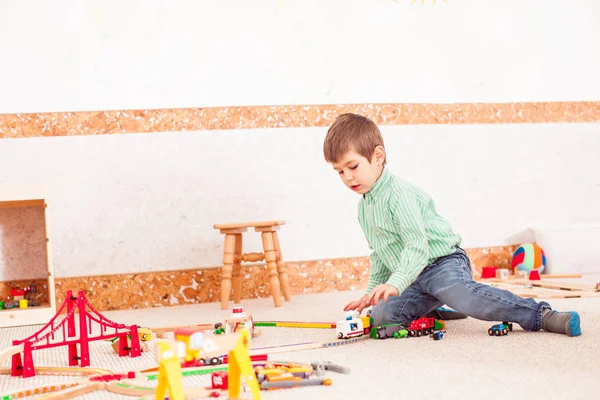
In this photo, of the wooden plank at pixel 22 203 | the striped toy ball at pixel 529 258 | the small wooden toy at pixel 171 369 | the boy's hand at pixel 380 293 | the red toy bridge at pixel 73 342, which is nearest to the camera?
the small wooden toy at pixel 171 369

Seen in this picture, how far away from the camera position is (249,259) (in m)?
3.07

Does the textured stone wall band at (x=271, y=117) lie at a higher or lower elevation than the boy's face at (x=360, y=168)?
higher

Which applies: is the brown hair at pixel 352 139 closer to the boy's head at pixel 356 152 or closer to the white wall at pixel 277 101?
the boy's head at pixel 356 152

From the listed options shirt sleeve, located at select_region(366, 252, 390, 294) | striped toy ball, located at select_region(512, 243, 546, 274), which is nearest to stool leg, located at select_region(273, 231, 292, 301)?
shirt sleeve, located at select_region(366, 252, 390, 294)

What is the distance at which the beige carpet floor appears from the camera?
134 centimetres

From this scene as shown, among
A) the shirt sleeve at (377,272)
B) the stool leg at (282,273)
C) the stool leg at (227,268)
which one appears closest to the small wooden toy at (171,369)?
the shirt sleeve at (377,272)

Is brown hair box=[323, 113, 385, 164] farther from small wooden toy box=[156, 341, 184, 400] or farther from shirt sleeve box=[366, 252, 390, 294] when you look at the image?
small wooden toy box=[156, 341, 184, 400]

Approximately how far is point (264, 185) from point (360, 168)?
4.64ft

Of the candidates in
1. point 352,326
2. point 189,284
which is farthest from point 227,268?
point 352,326

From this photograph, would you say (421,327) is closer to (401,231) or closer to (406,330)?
(406,330)

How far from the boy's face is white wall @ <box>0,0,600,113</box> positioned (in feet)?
4.77

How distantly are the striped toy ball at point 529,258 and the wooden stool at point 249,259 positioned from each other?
49.6 inches

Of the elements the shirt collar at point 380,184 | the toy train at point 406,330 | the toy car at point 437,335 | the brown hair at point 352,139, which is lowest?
the toy car at point 437,335

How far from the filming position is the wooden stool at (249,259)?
9.75 ft
